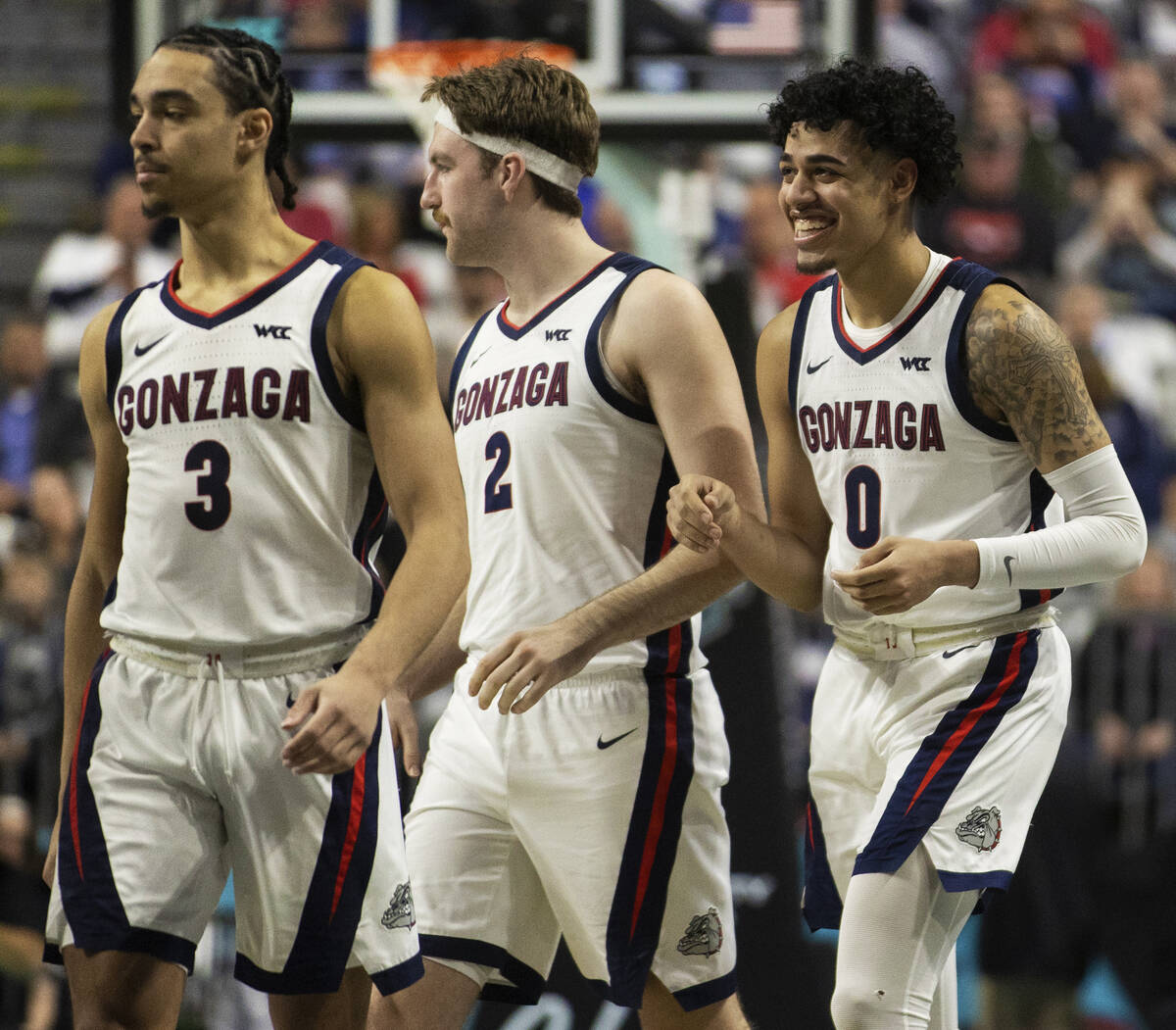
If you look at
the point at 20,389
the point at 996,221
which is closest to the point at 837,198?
the point at 996,221

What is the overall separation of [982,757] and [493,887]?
3.31ft

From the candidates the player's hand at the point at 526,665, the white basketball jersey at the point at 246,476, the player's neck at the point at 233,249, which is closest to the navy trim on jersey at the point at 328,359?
the white basketball jersey at the point at 246,476

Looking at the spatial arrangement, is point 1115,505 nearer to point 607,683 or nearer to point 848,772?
point 848,772

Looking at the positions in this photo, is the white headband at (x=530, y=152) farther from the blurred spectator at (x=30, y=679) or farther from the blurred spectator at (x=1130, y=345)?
the blurred spectator at (x=1130, y=345)

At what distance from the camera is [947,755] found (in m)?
Result: 3.04

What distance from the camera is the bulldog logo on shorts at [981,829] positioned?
2.98 metres

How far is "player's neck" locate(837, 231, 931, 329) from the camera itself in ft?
10.7

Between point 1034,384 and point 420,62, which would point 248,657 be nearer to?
point 1034,384

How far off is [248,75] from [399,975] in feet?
5.41

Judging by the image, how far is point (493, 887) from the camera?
10.7 ft

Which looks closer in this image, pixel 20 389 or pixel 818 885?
pixel 818 885

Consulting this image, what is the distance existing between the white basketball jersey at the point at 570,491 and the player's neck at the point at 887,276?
472 millimetres

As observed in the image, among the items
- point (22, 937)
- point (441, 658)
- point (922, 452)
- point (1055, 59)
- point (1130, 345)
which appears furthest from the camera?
point (1055, 59)

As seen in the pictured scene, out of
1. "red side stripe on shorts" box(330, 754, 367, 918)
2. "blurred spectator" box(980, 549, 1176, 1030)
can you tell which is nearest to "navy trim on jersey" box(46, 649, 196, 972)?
"red side stripe on shorts" box(330, 754, 367, 918)
